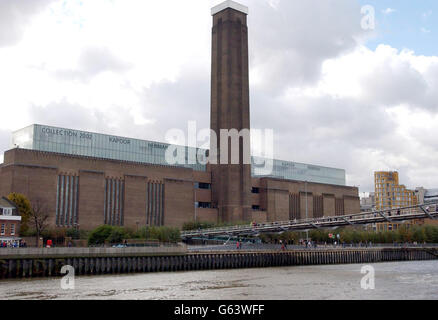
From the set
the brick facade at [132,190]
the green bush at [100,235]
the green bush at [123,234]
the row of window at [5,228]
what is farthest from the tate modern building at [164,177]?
the row of window at [5,228]

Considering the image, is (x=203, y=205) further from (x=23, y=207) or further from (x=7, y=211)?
(x=7, y=211)

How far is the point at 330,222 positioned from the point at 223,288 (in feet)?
95.7

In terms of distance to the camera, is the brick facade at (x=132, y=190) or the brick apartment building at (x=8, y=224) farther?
the brick facade at (x=132, y=190)

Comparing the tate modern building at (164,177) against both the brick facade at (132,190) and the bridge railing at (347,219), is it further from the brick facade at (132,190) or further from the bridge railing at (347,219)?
the bridge railing at (347,219)

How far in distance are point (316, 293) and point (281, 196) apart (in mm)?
96723

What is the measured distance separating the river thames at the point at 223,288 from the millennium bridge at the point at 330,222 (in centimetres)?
720

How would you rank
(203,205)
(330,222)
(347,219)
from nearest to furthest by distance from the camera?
(347,219), (330,222), (203,205)

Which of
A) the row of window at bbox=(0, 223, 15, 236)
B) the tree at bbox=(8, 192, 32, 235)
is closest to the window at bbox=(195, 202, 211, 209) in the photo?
the tree at bbox=(8, 192, 32, 235)

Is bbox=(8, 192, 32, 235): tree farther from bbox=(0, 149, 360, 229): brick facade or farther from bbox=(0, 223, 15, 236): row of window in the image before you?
bbox=(0, 223, 15, 236): row of window

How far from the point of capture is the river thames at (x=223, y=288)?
126 feet

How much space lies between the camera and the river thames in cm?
3834

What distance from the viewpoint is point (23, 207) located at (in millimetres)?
83938

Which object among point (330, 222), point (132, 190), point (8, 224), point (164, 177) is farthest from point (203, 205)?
point (8, 224)

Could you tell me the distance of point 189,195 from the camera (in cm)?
12044
